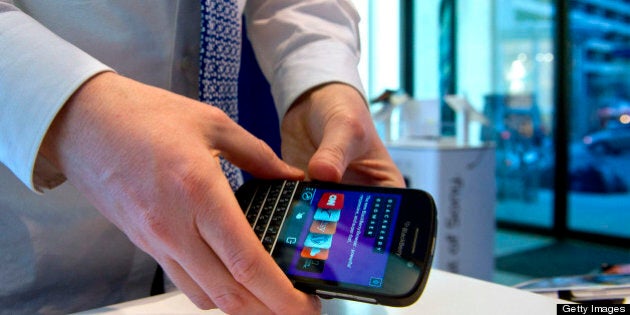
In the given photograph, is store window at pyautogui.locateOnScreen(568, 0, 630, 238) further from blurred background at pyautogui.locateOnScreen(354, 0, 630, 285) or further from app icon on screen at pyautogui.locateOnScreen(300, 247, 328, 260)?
app icon on screen at pyautogui.locateOnScreen(300, 247, 328, 260)

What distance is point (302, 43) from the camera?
2.08 feet

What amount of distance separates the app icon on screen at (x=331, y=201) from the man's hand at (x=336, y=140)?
0.05 ft

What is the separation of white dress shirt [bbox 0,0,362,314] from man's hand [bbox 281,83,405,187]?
20 millimetres

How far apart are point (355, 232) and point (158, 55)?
0.91 feet

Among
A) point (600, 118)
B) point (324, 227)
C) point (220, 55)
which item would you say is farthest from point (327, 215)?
point (600, 118)

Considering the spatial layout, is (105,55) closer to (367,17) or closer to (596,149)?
(596,149)

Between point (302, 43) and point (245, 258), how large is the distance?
1.18ft

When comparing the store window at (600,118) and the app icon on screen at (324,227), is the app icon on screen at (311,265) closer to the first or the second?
the app icon on screen at (324,227)

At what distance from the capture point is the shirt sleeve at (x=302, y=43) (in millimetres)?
591

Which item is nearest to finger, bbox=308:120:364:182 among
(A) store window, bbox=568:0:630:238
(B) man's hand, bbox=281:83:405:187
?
(B) man's hand, bbox=281:83:405:187

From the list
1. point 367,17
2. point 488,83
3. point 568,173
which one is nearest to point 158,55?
point 568,173

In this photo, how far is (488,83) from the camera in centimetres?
398

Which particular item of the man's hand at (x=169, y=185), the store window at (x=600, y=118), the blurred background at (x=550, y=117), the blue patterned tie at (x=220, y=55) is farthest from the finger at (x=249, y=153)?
the store window at (x=600, y=118)

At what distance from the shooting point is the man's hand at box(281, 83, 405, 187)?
1.53 feet
